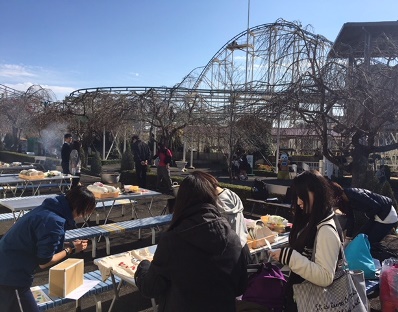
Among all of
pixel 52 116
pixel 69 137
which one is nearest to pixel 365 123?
pixel 69 137

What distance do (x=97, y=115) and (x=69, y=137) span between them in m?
8.81

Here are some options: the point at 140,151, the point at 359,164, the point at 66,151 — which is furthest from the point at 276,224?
the point at 66,151

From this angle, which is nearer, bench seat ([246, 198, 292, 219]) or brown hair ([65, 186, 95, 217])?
brown hair ([65, 186, 95, 217])

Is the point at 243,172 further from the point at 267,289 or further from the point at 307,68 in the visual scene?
the point at 267,289

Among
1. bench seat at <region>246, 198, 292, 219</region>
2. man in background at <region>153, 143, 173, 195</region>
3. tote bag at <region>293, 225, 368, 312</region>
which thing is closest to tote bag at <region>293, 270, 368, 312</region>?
tote bag at <region>293, 225, 368, 312</region>

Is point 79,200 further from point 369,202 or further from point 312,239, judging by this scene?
point 369,202

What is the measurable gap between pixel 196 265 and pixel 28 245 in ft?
4.49

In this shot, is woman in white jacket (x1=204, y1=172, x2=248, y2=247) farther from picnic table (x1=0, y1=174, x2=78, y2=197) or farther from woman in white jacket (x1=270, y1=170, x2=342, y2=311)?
picnic table (x1=0, y1=174, x2=78, y2=197)

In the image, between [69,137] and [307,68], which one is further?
[69,137]

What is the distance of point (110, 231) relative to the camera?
550cm

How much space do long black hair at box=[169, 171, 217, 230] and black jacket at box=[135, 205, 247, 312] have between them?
37mm

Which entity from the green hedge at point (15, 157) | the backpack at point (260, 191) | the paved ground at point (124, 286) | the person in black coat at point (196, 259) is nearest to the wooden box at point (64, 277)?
the paved ground at point (124, 286)

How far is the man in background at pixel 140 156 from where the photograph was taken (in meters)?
12.2

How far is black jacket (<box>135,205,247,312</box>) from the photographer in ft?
6.03
